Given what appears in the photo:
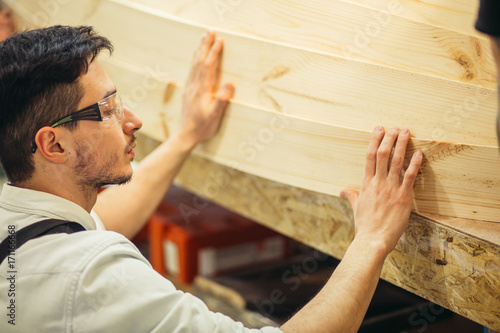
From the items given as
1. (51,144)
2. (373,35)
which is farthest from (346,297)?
(51,144)

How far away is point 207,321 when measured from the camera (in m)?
1.13

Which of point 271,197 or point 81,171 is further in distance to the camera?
point 271,197

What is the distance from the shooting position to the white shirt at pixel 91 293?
1105mm

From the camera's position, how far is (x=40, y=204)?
1.26 m

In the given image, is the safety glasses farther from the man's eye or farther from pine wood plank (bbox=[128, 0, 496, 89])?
pine wood plank (bbox=[128, 0, 496, 89])

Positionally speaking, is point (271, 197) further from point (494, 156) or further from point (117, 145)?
point (494, 156)

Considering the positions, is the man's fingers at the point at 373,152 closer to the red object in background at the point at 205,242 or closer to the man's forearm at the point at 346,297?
the man's forearm at the point at 346,297

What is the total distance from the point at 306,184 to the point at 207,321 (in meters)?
0.56

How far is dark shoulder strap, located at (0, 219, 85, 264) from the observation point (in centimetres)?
118

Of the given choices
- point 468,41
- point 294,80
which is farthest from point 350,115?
point 468,41

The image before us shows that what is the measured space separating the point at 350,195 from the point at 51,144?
78 cm

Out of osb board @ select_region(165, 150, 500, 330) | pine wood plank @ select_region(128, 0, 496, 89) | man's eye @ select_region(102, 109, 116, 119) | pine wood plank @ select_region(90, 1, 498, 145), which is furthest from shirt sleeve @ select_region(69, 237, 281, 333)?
pine wood plank @ select_region(128, 0, 496, 89)

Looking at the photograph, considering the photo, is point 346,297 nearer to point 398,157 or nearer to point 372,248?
point 372,248

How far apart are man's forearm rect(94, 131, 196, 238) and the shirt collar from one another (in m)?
0.47
